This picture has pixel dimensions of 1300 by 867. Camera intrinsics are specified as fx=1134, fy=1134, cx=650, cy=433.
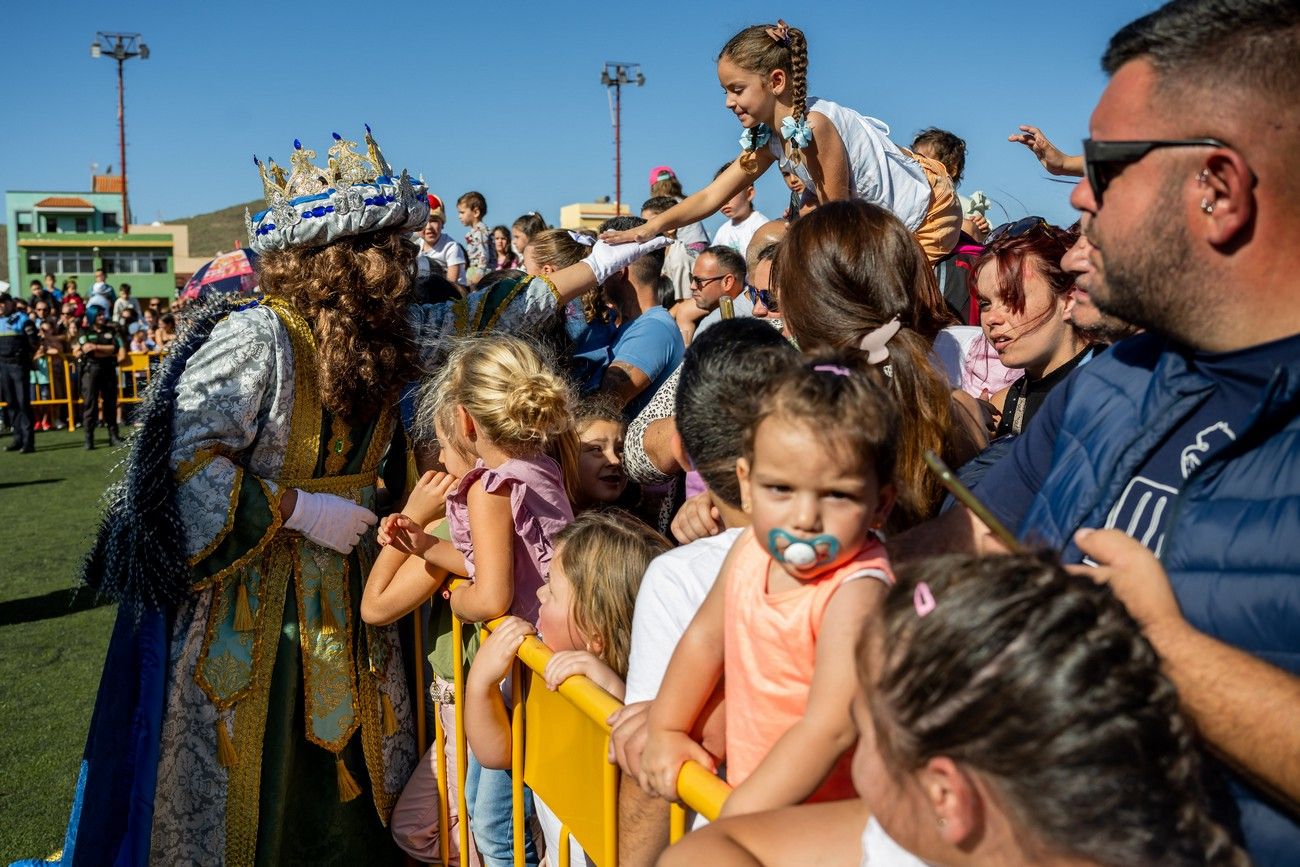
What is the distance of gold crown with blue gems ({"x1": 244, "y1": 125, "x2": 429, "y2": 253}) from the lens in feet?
10.4

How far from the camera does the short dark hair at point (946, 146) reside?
573cm

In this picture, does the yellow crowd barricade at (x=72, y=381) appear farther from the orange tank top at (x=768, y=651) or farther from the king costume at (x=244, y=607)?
the orange tank top at (x=768, y=651)

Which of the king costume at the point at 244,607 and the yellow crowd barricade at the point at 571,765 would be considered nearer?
the yellow crowd barricade at the point at 571,765

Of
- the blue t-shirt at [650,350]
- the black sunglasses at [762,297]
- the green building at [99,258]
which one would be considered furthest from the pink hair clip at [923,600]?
the green building at [99,258]

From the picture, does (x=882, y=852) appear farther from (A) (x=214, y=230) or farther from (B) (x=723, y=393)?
(A) (x=214, y=230)

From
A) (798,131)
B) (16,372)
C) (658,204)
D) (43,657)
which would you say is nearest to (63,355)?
(16,372)

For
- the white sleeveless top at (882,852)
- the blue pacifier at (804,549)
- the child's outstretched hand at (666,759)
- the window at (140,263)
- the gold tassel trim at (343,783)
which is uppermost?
the window at (140,263)

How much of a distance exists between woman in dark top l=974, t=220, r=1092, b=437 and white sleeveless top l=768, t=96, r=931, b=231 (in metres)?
0.80

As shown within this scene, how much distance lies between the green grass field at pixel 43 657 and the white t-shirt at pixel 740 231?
3.58 meters

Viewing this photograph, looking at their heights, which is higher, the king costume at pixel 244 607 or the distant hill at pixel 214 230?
the distant hill at pixel 214 230

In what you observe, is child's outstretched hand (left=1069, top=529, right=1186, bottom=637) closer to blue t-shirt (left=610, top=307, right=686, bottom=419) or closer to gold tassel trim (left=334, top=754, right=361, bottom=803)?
gold tassel trim (left=334, top=754, right=361, bottom=803)

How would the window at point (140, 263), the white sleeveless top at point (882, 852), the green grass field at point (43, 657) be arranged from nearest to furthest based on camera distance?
the white sleeveless top at point (882, 852)
the green grass field at point (43, 657)
the window at point (140, 263)

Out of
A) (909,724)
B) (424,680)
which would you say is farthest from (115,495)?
(909,724)

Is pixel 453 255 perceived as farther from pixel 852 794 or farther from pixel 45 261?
pixel 45 261
